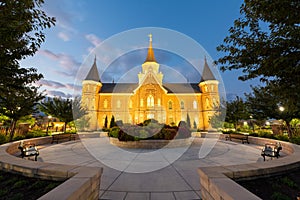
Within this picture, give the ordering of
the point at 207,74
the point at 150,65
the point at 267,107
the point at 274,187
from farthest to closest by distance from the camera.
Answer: the point at 150,65, the point at 207,74, the point at 267,107, the point at 274,187

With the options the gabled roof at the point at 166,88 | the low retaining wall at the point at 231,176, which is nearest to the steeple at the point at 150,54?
the gabled roof at the point at 166,88

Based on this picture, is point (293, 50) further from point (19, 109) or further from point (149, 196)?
point (19, 109)

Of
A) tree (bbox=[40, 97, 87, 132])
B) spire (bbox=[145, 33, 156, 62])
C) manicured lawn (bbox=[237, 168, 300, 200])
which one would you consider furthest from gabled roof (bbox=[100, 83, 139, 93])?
manicured lawn (bbox=[237, 168, 300, 200])

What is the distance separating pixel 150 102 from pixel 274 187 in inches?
1269

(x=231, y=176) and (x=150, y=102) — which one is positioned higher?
(x=150, y=102)

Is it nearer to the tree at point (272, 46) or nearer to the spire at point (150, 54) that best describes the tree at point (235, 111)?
the tree at point (272, 46)

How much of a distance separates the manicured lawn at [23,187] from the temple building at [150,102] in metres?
30.4

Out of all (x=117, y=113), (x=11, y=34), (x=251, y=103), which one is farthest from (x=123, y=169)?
(x=117, y=113)

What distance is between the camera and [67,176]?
3.40m

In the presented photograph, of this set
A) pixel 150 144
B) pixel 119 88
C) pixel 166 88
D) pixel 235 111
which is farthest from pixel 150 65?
pixel 150 144

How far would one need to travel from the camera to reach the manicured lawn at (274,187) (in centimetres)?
326

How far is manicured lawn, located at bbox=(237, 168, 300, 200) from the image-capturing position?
326cm

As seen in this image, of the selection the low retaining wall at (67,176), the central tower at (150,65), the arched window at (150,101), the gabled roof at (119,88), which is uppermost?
the central tower at (150,65)

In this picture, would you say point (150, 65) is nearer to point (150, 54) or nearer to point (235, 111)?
point (150, 54)
